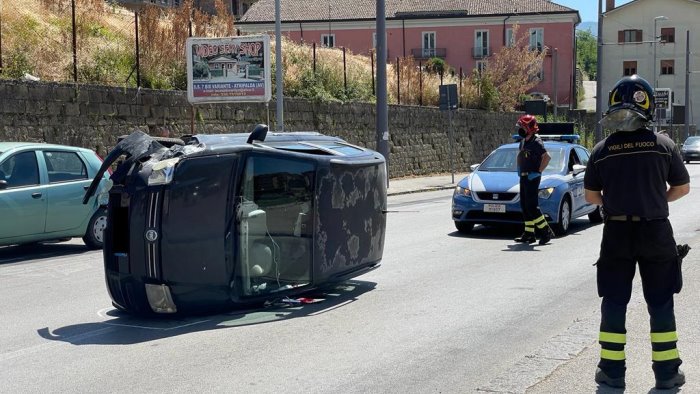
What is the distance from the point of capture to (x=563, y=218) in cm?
1403

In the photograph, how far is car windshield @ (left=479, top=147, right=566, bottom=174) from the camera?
Answer: 48.3 feet

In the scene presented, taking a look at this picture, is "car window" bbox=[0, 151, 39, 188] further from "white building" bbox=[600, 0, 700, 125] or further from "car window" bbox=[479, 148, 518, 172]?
"white building" bbox=[600, 0, 700, 125]

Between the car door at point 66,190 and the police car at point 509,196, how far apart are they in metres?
5.65

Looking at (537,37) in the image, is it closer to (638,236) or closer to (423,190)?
(423,190)

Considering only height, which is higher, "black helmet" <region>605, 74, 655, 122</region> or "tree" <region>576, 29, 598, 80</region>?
"tree" <region>576, 29, 598, 80</region>

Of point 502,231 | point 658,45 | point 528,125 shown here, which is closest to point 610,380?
point 528,125

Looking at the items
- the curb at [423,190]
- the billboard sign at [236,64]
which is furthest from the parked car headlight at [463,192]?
the curb at [423,190]

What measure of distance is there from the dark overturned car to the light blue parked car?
412 centimetres

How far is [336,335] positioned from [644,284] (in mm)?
2562

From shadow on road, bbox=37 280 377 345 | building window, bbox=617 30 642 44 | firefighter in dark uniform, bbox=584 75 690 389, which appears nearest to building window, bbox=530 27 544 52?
building window, bbox=617 30 642 44

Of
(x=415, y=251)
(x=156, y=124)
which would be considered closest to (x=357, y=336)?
(x=415, y=251)

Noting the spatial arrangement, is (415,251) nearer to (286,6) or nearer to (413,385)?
(413,385)

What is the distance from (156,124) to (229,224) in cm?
1423

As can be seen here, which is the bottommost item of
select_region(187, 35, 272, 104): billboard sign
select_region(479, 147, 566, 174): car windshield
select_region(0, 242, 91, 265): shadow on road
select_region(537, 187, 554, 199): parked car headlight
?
select_region(0, 242, 91, 265): shadow on road
